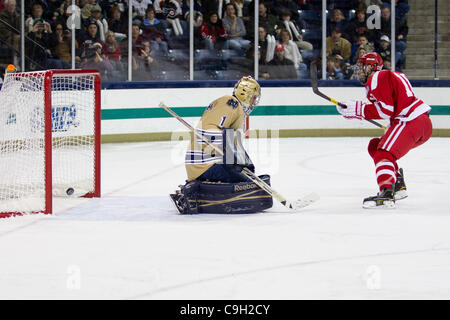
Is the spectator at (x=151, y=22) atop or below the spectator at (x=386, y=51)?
atop

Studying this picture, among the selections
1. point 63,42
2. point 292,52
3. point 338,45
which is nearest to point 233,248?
point 63,42

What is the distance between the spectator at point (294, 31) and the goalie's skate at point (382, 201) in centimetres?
545

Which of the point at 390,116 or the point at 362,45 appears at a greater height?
the point at 362,45

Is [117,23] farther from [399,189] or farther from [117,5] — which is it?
[399,189]

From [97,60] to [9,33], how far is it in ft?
3.66

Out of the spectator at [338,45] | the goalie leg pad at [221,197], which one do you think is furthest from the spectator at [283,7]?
the goalie leg pad at [221,197]

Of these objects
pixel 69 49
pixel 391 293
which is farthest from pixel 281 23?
pixel 391 293

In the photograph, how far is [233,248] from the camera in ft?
13.0

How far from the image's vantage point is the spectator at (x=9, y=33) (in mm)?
9086

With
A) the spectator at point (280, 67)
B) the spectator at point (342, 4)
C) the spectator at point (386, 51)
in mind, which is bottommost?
the spectator at point (280, 67)

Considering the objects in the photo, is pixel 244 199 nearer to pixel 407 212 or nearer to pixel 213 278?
pixel 407 212

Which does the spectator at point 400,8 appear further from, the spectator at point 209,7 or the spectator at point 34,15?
the spectator at point 34,15

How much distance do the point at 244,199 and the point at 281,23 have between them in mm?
5913

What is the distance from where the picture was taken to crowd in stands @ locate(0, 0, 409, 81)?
9.73 metres
